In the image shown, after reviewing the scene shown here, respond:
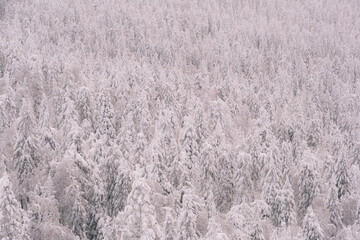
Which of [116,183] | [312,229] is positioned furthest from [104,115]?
[312,229]

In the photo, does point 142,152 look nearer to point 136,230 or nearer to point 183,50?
point 136,230

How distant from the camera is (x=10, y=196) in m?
18.0

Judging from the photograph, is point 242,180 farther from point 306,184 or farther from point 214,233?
point 214,233

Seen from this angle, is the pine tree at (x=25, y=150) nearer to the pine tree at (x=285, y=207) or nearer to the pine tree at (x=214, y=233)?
the pine tree at (x=214, y=233)

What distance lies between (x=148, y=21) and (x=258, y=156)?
327 ft

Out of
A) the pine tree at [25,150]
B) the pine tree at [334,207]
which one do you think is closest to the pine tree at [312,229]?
the pine tree at [334,207]

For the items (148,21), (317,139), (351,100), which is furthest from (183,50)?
(317,139)

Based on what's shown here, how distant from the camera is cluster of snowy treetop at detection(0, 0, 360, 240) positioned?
22.5 meters

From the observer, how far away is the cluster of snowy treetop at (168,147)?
73.8ft

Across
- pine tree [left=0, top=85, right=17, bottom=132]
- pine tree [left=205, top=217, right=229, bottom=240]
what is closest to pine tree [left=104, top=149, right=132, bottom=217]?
pine tree [left=205, top=217, right=229, bottom=240]

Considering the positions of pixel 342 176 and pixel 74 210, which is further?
pixel 342 176

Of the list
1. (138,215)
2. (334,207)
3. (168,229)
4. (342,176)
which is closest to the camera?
(138,215)

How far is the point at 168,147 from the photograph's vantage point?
1367 inches

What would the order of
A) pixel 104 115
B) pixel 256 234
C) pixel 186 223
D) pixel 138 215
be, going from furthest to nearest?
1. pixel 104 115
2. pixel 256 234
3. pixel 186 223
4. pixel 138 215
